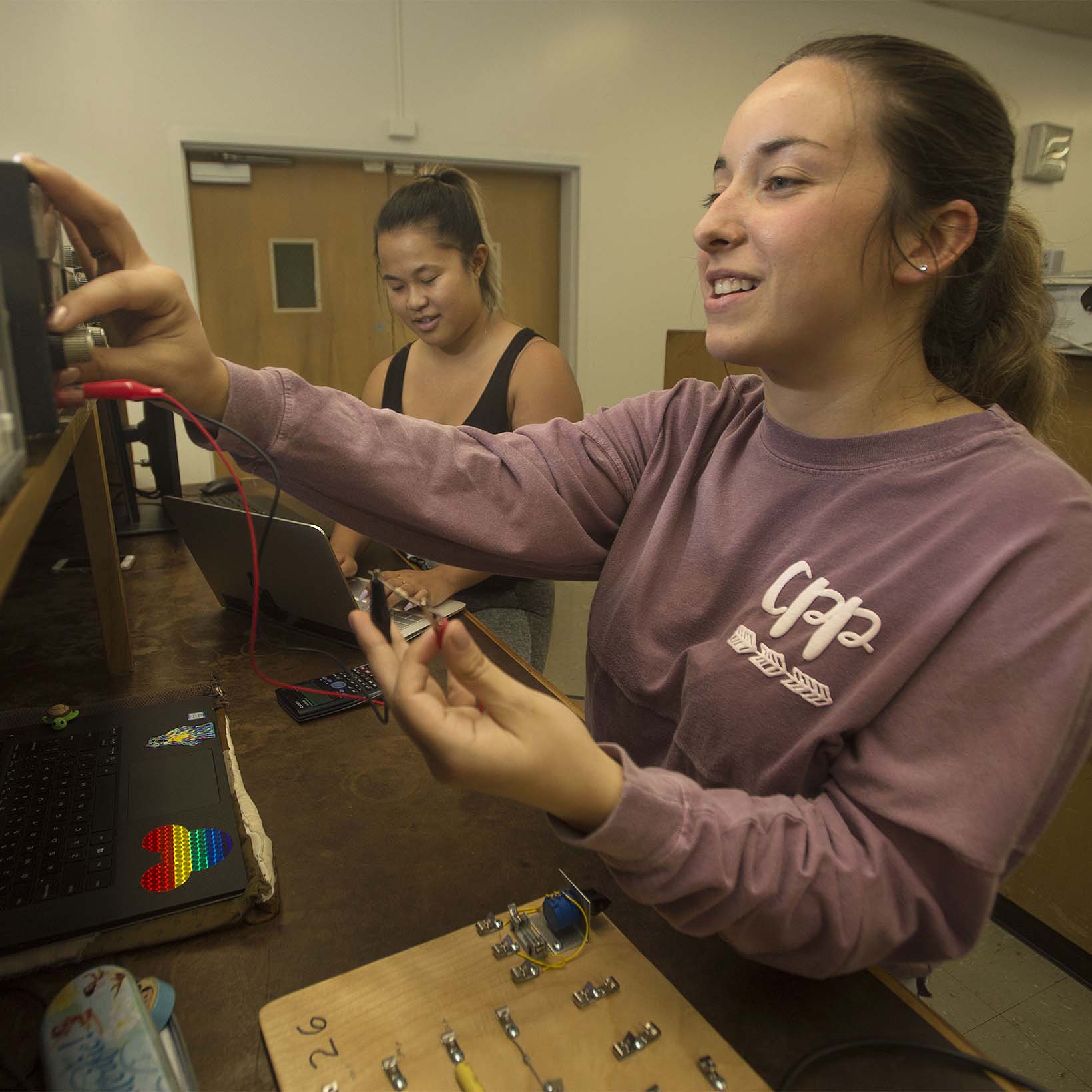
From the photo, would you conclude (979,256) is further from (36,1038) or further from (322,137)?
(322,137)

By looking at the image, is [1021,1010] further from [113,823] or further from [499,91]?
[499,91]

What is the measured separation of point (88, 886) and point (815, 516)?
0.72 meters

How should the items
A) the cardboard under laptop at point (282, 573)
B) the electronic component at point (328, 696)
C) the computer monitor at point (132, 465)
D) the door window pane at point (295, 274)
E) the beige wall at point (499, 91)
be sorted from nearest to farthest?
the electronic component at point (328, 696) < the cardboard under laptop at point (282, 573) < the computer monitor at point (132, 465) < the beige wall at point (499, 91) < the door window pane at point (295, 274)

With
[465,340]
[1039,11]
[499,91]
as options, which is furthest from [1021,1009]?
[1039,11]

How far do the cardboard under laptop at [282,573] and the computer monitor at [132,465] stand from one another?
0.62 meters

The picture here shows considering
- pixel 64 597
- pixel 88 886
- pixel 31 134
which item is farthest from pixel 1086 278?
pixel 31 134

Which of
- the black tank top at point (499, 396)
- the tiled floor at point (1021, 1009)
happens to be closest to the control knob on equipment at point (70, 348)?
the black tank top at point (499, 396)

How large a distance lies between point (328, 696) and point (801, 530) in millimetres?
634

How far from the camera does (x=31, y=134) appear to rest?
2.82m

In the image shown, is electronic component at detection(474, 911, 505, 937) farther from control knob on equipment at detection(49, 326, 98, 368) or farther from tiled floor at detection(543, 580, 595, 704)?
tiled floor at detection(543, 580, 595, 704)

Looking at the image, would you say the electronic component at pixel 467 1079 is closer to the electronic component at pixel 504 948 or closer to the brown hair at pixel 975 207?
the electronic component at pixel 504 948

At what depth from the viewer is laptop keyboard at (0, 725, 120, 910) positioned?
686 mm

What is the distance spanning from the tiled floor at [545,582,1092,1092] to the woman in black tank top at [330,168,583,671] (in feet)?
3.48

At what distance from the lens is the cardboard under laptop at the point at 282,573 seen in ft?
3.66
